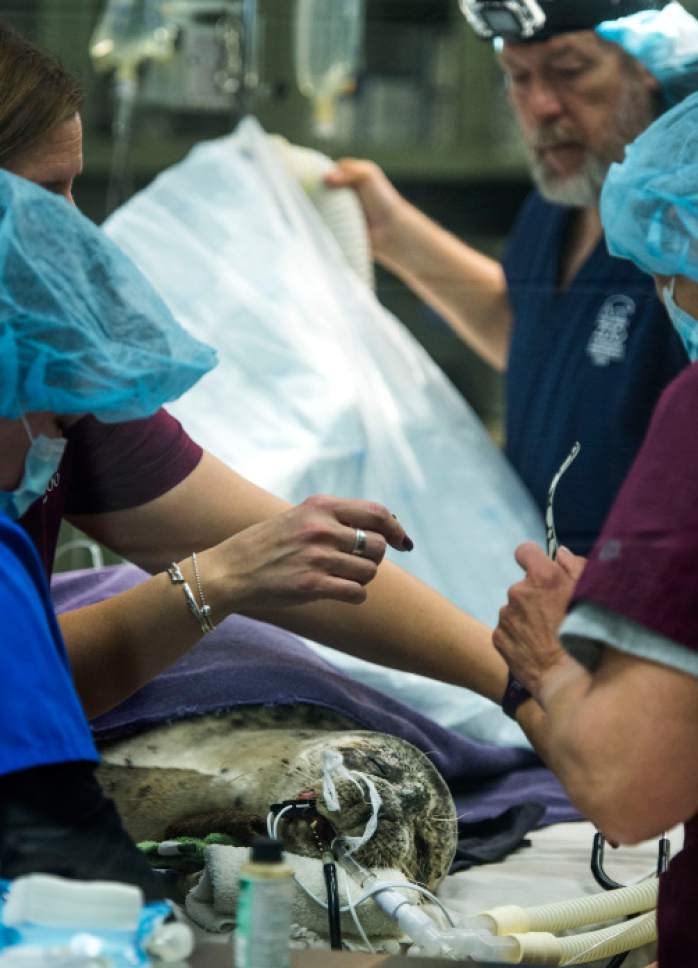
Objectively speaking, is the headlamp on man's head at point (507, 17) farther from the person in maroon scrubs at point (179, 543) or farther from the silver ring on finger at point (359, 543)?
the silver ring on finger at point (359, 543)

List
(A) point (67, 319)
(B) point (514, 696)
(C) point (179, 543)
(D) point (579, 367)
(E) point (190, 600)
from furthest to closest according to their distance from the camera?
(D) point (579, 367) → (C) point (179, 543) → (E) point (190, 600) → (B) point (514, 696) → (A) point (67, 319)

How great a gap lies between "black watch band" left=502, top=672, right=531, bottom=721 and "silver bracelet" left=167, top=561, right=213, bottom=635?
31 centimetres

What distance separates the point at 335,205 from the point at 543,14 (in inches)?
16.1

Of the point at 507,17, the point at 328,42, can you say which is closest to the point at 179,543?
the point at 507,17

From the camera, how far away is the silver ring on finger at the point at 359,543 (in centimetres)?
141

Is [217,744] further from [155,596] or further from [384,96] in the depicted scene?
[384,96]

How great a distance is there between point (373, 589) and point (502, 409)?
0.46 meters

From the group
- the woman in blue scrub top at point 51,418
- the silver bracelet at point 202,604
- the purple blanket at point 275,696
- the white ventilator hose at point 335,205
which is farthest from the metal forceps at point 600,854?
the white ventilator hose at point 335,205

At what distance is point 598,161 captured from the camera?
1841mm

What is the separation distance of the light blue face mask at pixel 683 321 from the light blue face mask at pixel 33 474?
1.91ft

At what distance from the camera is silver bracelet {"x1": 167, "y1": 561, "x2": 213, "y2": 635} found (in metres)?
1.45

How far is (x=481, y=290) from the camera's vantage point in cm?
194

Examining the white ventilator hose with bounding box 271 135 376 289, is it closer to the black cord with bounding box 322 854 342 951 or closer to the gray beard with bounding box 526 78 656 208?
the gray beard with bounding box 526 78 656 208

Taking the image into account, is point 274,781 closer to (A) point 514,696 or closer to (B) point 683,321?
(A) point 514,696
